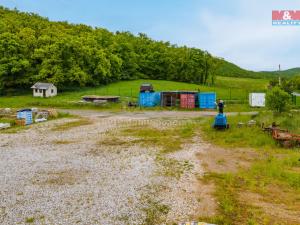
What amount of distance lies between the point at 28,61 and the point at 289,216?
49.2 m

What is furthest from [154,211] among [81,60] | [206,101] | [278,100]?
[81,60]

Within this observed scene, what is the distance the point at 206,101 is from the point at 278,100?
11.5 metres

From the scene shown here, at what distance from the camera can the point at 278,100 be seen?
19.2 meters

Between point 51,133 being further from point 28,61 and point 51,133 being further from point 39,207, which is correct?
point 28,61

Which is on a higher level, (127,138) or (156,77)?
(156,77)

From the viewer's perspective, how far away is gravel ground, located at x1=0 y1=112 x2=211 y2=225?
269 inches

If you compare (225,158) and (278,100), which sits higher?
(278,100)

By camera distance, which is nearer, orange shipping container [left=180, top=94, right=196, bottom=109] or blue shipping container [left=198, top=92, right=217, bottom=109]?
blue shipping container [left=198, top=92, right=217, bottom=109]

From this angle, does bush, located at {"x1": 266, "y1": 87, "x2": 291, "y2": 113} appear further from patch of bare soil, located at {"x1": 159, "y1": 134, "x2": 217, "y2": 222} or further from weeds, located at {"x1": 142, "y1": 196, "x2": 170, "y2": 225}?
weeds, located at {"x1": 142, "y1": 196, "x2": 170, "y2": 225}

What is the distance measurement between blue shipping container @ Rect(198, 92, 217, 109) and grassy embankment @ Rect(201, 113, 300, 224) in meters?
15.8

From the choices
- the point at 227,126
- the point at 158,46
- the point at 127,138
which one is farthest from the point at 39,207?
the point at 158,46

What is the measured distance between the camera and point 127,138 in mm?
15750

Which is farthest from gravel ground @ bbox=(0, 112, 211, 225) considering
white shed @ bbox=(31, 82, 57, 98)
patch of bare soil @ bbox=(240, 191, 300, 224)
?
white shed @ bbox=(31, 82, 57, 98)

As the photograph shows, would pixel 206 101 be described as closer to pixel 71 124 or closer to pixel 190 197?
pixel 71 124
